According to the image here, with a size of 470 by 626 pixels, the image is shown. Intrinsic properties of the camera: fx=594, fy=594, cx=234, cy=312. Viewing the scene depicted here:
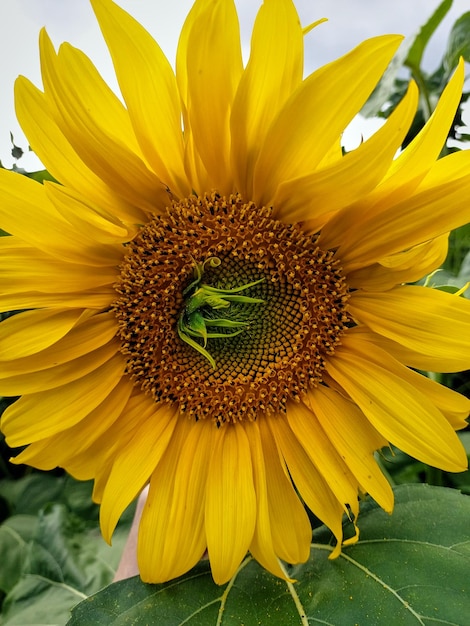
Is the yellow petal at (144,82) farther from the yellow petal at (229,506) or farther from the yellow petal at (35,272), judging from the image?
the yellow petal at (229,506)

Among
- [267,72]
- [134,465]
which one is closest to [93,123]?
[267,72]

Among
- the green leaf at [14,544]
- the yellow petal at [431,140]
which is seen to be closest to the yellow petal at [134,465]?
the yellow petal at [431,140]

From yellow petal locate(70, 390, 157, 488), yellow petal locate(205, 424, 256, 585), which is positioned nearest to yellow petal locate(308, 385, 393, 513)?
yellow petal locate(205, 424, 256, 585)

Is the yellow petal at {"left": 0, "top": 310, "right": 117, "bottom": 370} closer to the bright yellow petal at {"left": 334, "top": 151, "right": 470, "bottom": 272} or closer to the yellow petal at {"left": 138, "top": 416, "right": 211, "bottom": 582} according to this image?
the yellow petal at {"left": 138, "top": 416, "right": 211, "bottom": 582}

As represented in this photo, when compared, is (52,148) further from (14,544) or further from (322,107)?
(14,544)

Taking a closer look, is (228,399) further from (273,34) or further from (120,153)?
(273,34)
